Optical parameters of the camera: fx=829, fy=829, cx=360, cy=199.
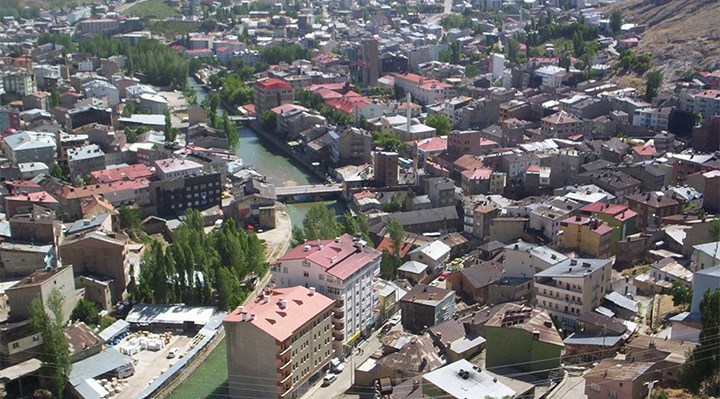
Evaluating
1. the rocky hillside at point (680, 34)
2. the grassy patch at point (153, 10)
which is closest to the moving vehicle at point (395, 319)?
the rocky hillside at point (680, 34)

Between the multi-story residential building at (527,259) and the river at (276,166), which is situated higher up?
the multi-story residential building at (527,259)

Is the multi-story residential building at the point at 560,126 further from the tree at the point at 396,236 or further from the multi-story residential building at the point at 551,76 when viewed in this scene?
the tree at the point at 396,236

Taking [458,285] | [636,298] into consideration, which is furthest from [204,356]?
[636,298]

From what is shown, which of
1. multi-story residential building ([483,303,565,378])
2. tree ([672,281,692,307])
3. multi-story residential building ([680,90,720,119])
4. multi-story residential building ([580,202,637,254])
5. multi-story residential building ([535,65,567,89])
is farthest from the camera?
multi-story residential building ([535,65,567,89])

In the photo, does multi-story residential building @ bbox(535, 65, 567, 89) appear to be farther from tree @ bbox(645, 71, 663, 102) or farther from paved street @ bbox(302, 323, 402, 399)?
paved street @ bbox(302, 323, 402, 399)

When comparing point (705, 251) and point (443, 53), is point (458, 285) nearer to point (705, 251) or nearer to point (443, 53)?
point (705, 251)

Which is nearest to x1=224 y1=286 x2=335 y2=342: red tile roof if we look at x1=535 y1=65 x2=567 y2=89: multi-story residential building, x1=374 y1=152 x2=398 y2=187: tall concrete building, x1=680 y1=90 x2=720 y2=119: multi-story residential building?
x1=374 y1=152 x2=398 y2=187: tall concrete building
